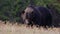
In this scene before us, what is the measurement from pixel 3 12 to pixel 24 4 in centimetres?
199

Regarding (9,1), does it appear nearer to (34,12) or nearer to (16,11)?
(16,11)

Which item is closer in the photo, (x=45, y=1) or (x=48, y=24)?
(x=48, y=24)

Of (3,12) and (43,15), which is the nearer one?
(43,15)

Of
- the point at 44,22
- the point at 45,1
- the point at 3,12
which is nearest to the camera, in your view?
the point at 44,22

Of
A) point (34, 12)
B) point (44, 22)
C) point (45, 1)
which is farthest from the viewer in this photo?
point (45, 1)

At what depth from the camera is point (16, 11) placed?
20.6 meters

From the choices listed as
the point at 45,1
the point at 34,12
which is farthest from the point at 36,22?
the point at 45,1

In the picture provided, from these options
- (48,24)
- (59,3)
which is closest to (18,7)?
(59,3)

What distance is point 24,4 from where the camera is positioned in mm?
21328

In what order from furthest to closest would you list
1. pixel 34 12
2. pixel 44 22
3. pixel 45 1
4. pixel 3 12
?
pixel 45 1
pixel 3 12
pixel 44 22
pixel 34 12

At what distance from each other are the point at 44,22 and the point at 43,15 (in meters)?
0.58

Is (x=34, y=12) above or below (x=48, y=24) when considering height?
above

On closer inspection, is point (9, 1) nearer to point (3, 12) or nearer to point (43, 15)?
point (3, 12)

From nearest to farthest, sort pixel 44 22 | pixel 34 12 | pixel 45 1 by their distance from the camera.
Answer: pixel 34 12 → pixel 44 22 → pixel 45 1
